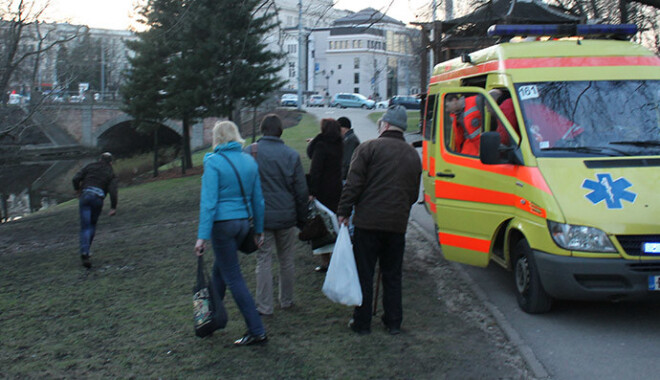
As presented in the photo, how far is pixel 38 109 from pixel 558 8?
13.6 m

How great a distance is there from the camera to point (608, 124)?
6.37 m

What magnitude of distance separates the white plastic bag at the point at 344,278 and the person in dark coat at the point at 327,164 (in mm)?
1929

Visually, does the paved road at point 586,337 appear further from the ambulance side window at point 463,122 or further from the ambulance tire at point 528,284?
the ambulance side window at point 463,122

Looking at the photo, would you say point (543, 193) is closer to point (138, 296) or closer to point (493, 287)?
point (493, 287)

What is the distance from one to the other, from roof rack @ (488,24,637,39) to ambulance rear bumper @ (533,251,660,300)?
2.91 metres

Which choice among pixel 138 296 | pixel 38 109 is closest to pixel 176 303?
pixel 138 296

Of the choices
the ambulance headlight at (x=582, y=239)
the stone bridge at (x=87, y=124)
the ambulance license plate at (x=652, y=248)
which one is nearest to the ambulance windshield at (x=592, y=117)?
the ambulance headlight at (x=582, y=239)

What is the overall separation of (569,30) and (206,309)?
5.10 m

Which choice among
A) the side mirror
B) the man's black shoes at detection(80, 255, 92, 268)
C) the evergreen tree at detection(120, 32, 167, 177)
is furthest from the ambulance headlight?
the evergreen tree at detection(120, 32, 167, 177)

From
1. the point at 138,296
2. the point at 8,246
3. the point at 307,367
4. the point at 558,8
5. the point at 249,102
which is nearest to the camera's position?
the point at 307,367

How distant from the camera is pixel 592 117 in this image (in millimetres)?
6391

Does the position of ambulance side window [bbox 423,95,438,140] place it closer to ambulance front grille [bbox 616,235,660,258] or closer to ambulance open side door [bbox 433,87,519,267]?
ambulance open side door [bbox 433,87,519,267]

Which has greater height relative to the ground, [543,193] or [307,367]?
[543,193]

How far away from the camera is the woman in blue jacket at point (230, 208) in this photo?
5195 mm
